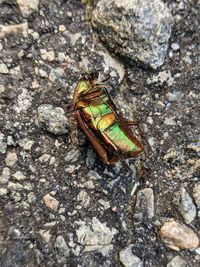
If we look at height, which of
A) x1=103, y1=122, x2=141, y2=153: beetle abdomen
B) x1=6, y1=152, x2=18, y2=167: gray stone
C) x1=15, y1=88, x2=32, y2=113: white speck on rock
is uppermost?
x1=103, y1=122, x2=141, y2=153: beetle abdomen

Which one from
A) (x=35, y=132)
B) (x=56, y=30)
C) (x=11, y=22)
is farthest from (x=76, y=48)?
(x=35, y=132)

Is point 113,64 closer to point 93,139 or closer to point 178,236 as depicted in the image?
point 93,139

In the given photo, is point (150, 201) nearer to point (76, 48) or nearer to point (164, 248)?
point (164, 248)

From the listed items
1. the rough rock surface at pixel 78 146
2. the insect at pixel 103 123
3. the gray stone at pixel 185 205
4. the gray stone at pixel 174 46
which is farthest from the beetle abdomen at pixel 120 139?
the gray stone at pixel 174 46

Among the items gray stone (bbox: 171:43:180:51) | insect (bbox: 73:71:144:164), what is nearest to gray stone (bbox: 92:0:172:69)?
gray stone (bbox: 171:43:180:51)

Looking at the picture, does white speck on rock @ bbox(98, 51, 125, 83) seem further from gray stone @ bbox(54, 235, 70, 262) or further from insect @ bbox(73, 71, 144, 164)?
gray stone @ bbox(54, 235, 70, 262)

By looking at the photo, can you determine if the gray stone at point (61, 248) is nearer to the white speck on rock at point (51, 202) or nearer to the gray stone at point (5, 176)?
the white speck on rock at point (51, 202)
